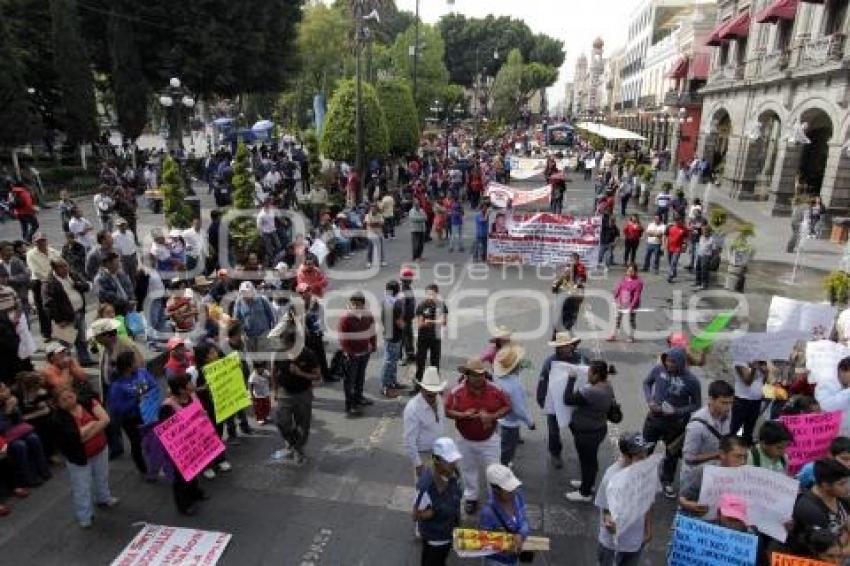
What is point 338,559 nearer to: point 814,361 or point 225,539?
point 225,539

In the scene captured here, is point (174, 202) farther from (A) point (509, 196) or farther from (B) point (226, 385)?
(B) point (226, 385)

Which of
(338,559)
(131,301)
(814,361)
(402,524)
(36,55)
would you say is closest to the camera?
(338,559)

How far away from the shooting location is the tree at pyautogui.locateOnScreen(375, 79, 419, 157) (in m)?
30.3

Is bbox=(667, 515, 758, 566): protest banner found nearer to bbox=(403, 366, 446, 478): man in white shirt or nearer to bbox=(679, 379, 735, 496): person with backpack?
bbox=(679, 379, 735, 496): person with backpack

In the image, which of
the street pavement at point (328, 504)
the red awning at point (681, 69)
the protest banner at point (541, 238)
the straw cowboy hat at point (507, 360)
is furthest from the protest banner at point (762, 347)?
the red awning at point (681, 69)

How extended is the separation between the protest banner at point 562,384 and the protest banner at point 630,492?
145 cm

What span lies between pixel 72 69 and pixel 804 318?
3073cm

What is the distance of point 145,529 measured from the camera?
5914 mm

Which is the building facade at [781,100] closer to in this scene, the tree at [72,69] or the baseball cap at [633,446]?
the baseball cap at [633,446]

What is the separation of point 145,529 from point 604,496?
166 inches

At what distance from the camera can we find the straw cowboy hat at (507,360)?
255 inches

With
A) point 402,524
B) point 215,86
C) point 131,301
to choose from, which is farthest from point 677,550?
point 215,86

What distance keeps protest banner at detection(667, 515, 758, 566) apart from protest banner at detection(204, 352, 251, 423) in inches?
184

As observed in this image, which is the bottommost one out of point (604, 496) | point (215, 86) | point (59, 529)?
point (59, 529)
